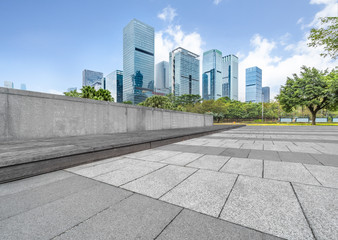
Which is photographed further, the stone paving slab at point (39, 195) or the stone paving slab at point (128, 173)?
the stone paving slab at point (128, 173)

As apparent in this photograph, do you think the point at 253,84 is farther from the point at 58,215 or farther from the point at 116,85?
the point at 58,215

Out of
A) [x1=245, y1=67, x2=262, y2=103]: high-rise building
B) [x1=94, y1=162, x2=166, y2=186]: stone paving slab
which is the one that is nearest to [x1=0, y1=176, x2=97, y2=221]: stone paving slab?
[x1=94, y1=162, x2=166, y2=186]: stone paving slab

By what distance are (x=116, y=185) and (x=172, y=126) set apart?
12.0m

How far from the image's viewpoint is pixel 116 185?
254cm

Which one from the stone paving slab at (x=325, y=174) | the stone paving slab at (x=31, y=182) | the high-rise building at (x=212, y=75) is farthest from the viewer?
the high-rise building at (x=212, y=75)

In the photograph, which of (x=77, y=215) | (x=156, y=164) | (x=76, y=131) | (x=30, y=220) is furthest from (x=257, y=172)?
(x=76, y=131)

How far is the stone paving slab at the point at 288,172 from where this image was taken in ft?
8.88

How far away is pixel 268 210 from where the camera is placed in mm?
1786

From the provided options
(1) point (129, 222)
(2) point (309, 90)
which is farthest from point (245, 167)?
(2) point (309, 90)

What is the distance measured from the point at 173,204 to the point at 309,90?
35832 millimetres

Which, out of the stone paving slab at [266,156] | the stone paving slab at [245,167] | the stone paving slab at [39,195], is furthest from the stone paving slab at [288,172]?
the stone paving slab at [39,195]

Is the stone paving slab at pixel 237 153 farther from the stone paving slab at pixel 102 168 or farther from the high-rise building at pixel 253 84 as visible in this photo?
the high-rise building at pixel 253 84

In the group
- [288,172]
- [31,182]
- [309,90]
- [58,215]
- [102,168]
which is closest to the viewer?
[58,215]

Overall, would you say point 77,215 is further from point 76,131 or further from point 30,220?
point 76,131
